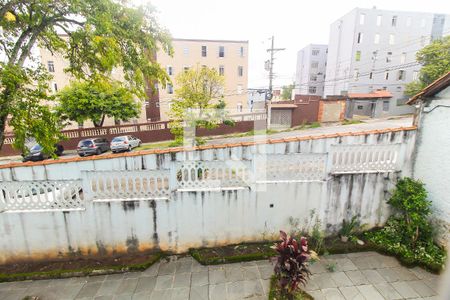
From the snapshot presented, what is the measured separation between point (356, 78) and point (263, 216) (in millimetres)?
30360

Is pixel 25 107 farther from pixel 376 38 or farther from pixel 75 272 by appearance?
pixel 376 38

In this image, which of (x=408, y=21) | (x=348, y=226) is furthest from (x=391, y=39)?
(x=348, y=226)

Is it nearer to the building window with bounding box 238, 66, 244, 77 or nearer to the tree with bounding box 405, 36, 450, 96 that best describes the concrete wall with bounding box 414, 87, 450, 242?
the tree with bounding box 405, 36, 450, 96

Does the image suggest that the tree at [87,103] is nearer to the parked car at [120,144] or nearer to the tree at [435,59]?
the parked car at [120,144]

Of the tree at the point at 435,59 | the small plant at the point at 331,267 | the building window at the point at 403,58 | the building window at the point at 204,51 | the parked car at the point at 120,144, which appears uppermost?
the building window at the point at 204,51

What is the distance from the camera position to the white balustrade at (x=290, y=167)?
202 inches

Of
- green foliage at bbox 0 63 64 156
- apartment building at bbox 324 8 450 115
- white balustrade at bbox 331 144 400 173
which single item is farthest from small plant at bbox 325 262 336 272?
apartment building at bbox 324 8 450 115

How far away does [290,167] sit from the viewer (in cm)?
521

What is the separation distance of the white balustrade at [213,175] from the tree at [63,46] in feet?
9.92

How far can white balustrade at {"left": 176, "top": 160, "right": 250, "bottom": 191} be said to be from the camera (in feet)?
16.4

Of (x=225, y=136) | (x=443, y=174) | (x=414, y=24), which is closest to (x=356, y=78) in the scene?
(x=414, y=24)

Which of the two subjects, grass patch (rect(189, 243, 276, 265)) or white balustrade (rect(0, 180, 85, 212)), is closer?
white balustrade (rect(0, 180, 85, 212))

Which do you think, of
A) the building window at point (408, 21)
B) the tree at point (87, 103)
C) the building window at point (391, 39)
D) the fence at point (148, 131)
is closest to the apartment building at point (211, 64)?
the fence at point (148, 131)

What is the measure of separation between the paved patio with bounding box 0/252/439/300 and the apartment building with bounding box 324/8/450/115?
29.7 meters
